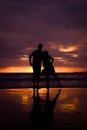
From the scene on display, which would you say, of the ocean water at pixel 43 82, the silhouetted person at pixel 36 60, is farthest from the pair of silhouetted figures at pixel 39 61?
the ocean water at pixel 43 82

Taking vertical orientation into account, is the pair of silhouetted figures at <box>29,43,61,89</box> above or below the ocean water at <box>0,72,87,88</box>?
above

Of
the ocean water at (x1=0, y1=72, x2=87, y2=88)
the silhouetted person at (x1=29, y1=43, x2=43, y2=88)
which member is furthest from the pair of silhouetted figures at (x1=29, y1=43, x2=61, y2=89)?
the ocean water at (x1=0, y1=72, x2=87, y2=88)

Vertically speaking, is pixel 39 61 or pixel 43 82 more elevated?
pixel 39 61

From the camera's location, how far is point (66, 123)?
737 centimetres

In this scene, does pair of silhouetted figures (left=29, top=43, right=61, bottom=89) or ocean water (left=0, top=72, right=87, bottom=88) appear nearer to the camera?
pair of silhouetted figures (left=29, top=43, right=61, bottom=89)

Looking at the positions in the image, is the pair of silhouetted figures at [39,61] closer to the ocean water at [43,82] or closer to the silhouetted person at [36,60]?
the silhouetted person at [36,60]

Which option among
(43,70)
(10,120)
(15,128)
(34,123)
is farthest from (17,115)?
(43,70)

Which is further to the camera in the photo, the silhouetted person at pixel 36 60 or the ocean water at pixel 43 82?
the ocean water at pixel 43 82

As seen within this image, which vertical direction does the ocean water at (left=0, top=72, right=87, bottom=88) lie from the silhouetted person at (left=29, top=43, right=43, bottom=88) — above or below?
below

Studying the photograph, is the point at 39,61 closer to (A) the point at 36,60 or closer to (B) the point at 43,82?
(A) the point at 36,60

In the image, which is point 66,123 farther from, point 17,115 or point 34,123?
point 17,115

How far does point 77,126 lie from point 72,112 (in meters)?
2.11

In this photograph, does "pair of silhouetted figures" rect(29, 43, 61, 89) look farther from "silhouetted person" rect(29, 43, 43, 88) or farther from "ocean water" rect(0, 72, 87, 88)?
"ocean water" rect(0, 72, 87, 88)

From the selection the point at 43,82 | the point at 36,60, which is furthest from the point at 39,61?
the point at 43,82
